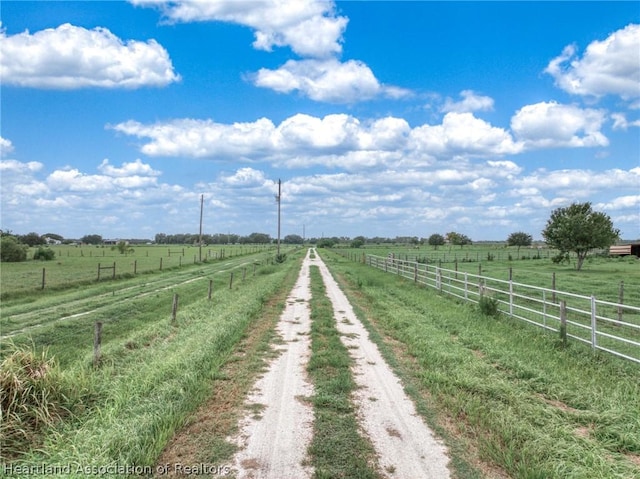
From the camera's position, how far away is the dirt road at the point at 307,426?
4113 mm

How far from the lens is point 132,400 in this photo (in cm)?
565

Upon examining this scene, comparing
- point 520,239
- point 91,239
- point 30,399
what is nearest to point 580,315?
point 30,399

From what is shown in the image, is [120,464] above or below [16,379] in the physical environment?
below

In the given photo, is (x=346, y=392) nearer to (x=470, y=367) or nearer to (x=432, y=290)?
(x=470, y=367)

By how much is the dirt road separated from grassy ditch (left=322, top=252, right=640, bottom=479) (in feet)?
0.92

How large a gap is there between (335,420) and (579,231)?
37659 millimetres

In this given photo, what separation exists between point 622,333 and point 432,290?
8.71 metres

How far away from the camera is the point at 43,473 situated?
3.92 m

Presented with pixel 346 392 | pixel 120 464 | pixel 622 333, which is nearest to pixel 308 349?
pixel 346 392

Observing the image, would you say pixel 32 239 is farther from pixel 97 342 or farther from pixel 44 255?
pixel 97 342

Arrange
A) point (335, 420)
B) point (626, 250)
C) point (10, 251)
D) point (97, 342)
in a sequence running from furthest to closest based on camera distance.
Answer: point (626, 250) < point (10, 251) < point (97, 342) < point (335, 420)

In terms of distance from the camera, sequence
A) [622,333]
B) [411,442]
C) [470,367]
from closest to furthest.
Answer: [411,442] < [470,367] < [622,333]

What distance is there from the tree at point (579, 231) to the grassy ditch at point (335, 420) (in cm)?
3380

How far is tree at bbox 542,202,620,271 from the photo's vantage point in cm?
3569
